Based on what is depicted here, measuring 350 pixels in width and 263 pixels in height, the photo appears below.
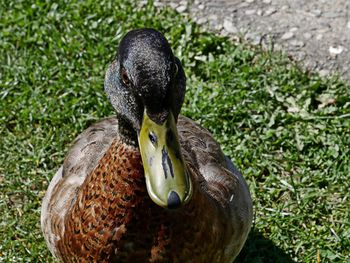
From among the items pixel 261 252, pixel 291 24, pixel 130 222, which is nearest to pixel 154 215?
pixel 130 222

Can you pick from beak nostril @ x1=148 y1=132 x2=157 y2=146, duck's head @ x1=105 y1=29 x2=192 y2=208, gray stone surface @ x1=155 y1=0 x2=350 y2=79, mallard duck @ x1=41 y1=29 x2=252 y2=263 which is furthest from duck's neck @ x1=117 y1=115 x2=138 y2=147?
gray stone surface @ x1=155 y1=0 x2=350 y2=79

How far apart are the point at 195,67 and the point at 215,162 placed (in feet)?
5.59

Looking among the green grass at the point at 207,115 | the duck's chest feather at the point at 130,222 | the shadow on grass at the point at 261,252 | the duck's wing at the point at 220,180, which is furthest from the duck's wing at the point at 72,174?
the shadow on grass at the point at 261,252

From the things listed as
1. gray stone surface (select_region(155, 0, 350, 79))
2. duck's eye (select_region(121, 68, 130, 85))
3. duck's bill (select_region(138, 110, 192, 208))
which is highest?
duck's eye (select_region(121, 68, 130, 85))

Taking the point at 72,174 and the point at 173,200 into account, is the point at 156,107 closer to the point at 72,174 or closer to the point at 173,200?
the point at 173,200

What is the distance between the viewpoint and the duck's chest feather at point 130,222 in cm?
296

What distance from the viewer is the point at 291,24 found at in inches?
213

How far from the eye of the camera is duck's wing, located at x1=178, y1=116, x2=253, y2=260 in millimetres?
3373

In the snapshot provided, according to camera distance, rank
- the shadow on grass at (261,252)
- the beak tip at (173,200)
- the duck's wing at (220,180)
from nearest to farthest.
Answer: the beak tip at (173,200) < the duck's wing at (220,180) < the shadow on grass at (261,252)

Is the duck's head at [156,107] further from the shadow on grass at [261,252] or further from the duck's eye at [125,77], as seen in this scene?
the shadow on grass at [261,252]

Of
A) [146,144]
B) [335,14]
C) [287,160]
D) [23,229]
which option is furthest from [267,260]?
[335,14]

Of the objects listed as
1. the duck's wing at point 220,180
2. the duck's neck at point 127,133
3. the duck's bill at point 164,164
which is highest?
the duck's bill at point 164,164

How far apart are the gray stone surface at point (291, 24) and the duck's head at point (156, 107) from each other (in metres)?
2.58

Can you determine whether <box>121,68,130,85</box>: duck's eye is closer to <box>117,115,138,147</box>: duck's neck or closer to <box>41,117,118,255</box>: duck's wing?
<box>117,115,138,147</box>: duck's neck
